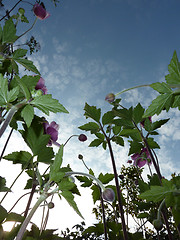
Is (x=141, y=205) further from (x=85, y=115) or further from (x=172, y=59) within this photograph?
(x=172, y=59)

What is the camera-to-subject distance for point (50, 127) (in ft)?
2.76

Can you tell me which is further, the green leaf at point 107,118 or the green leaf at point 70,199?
the green leaf at point 107,118

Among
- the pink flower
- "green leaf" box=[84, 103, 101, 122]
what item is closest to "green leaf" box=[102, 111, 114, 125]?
"green leaf" box=[84, 103, 101, 122]

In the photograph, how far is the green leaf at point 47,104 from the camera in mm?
523

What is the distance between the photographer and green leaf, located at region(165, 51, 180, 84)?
591mm

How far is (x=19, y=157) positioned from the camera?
0.73 m

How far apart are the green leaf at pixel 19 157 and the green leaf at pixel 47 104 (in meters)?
0.26

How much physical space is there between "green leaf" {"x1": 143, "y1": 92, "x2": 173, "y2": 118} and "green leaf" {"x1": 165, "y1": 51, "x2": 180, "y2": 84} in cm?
5

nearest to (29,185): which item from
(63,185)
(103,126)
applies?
(63,185)

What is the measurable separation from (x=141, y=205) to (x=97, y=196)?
1.19ft

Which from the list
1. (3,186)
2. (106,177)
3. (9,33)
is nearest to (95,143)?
(106,177)

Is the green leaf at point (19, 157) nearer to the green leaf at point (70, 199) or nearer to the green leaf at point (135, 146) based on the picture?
the green leaf at point (70, 199)

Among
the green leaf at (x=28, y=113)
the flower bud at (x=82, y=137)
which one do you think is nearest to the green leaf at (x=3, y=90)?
the green leaf at (x=28, y=113)

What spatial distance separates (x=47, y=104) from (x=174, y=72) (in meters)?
0.39
